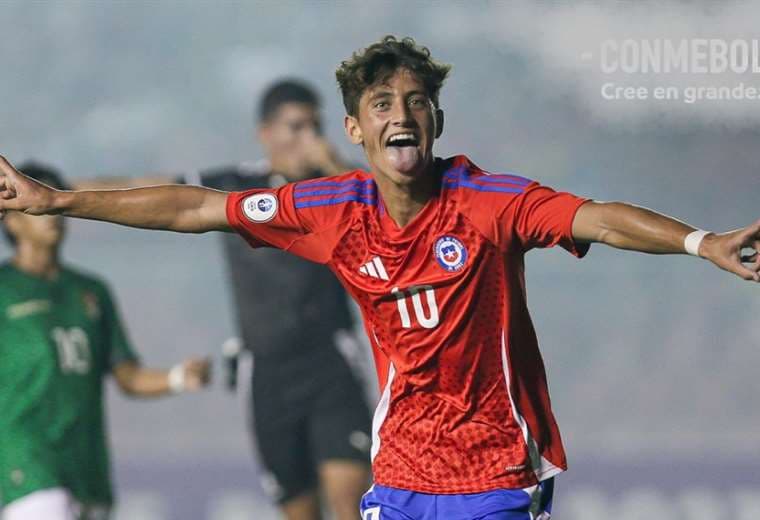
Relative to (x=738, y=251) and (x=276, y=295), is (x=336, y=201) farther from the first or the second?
(x=276, y=295)

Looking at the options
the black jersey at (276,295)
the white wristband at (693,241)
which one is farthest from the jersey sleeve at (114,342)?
the white wristband at (693,241)

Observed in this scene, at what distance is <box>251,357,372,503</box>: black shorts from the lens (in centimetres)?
812

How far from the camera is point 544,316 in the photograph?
843 centimetres

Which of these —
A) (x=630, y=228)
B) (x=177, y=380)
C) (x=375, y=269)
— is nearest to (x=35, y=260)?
(x=177, y=380)

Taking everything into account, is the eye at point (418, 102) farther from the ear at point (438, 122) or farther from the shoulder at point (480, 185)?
the shoulder at point (480, 185)

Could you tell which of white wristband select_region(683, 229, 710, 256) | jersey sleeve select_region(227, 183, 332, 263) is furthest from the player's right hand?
white wristband select_region(683, 229, 710, 256)

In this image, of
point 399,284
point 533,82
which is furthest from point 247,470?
point 399,284

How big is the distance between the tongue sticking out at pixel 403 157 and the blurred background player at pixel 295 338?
375cm

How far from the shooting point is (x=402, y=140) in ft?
14.4

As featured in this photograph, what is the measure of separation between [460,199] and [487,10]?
13.8ft

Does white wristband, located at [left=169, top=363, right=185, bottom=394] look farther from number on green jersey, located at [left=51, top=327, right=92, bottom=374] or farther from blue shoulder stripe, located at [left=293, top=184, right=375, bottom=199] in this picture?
blue shoulder stripe, located at [left=293, top=184, right=375, bottom=199]

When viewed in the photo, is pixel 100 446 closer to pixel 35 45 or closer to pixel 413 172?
pixel 35 45

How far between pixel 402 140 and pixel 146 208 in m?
0.86

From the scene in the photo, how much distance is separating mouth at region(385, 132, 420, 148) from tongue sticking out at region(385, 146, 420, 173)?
0.04 ft
